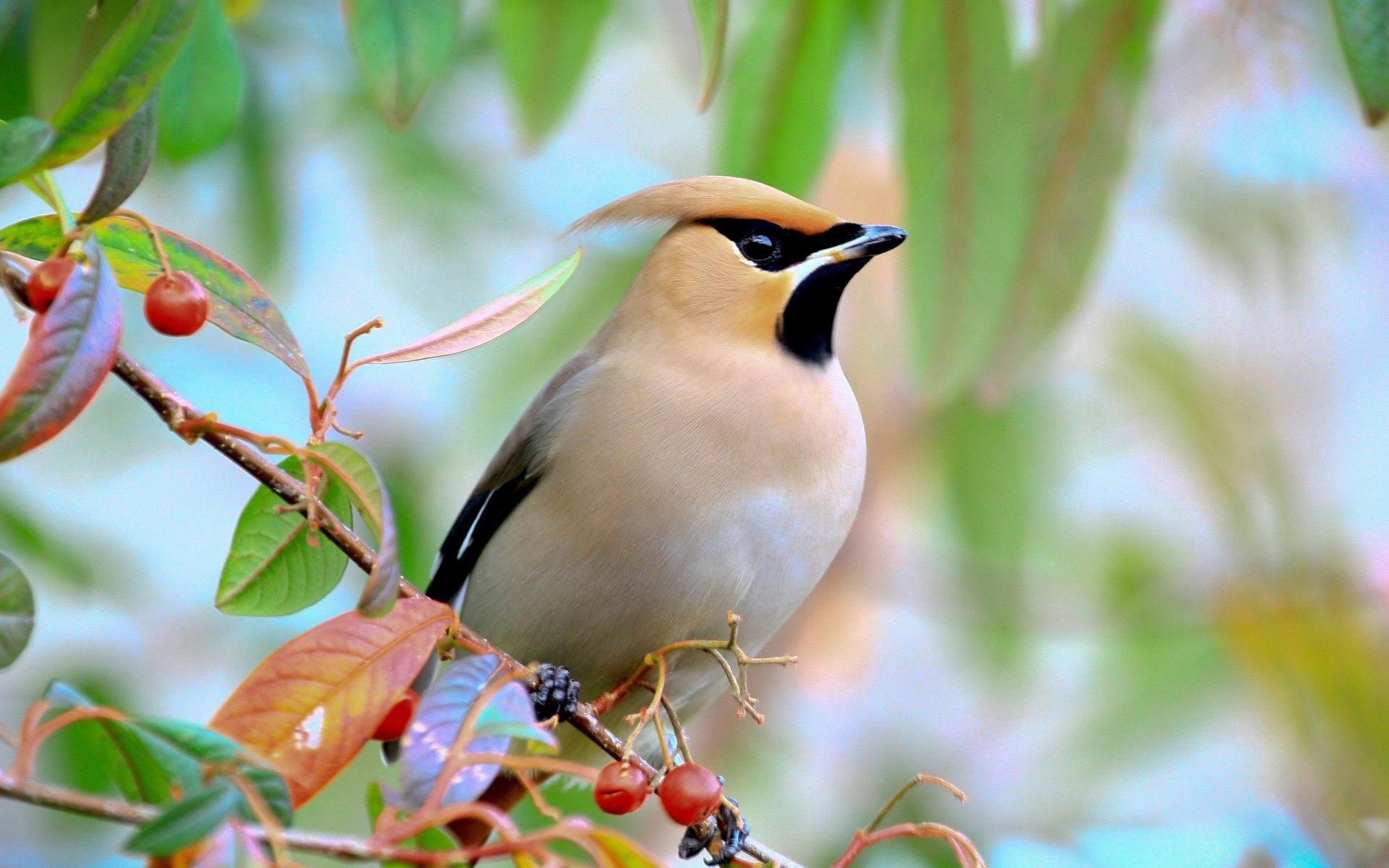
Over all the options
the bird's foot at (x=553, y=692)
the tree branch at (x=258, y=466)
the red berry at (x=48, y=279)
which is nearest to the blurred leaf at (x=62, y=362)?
the red berry at (x=48, y=279)

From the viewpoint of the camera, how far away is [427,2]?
69.7 inches

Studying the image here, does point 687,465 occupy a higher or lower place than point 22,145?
lower

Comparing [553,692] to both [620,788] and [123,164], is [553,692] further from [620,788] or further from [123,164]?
[123,164]

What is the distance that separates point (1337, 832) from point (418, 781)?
6.20ft

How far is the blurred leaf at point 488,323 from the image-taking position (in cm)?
140

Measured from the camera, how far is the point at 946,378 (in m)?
2.36

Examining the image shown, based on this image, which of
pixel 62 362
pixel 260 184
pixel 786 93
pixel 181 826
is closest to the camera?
pixel 181 826

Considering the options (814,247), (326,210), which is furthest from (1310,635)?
(326,210)

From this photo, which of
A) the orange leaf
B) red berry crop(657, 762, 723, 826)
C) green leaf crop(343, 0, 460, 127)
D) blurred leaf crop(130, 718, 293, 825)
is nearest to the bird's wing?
green leaf crop(343, 0, 460, 127)

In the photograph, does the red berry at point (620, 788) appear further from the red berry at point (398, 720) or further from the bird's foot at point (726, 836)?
the bird's foot at point (726, 836)

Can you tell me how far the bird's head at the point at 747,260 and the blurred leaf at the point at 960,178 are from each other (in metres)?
0.10

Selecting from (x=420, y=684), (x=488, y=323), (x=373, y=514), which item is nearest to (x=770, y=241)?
(x=420, y=684)

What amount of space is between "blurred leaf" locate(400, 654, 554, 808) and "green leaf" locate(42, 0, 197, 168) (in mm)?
484

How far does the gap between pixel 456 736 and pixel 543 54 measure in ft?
4.39
